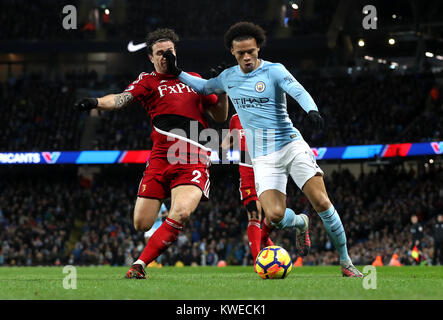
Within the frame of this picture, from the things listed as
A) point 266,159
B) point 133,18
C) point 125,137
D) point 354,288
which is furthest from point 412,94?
point 354,288

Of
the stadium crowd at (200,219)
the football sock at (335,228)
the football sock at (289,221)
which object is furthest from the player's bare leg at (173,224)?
the stadium crowd at (200,219)

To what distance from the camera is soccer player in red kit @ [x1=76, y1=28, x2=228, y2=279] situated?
739 cm

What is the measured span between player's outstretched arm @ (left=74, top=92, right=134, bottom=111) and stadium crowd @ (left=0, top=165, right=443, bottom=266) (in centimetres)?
1447

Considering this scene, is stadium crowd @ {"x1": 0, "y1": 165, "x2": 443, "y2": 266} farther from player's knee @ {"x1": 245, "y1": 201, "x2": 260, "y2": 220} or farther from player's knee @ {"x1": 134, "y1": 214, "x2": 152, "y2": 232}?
player's knee @ {"x1": 134, "y1": 214, "x2": 152, "y2": 232}

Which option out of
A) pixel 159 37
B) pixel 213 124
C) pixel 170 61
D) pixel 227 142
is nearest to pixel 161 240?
pixel 170 61

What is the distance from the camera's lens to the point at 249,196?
9.73 m

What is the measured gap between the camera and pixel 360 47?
38.6 m

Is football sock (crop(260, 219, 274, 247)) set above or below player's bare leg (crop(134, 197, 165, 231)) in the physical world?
below

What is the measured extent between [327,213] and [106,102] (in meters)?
2.72

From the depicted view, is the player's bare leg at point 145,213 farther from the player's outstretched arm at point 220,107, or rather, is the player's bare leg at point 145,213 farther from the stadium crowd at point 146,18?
the stadium crowd at point 146,18

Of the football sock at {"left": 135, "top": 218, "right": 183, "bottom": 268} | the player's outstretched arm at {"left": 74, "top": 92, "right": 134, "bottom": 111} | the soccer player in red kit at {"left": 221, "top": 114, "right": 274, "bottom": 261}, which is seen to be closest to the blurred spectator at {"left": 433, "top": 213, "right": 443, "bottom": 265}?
the soccer player in red kit at {"left": 221, "top": 114, "right": 274, "bottom": 261}

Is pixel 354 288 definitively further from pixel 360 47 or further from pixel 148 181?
pixel 360 47
